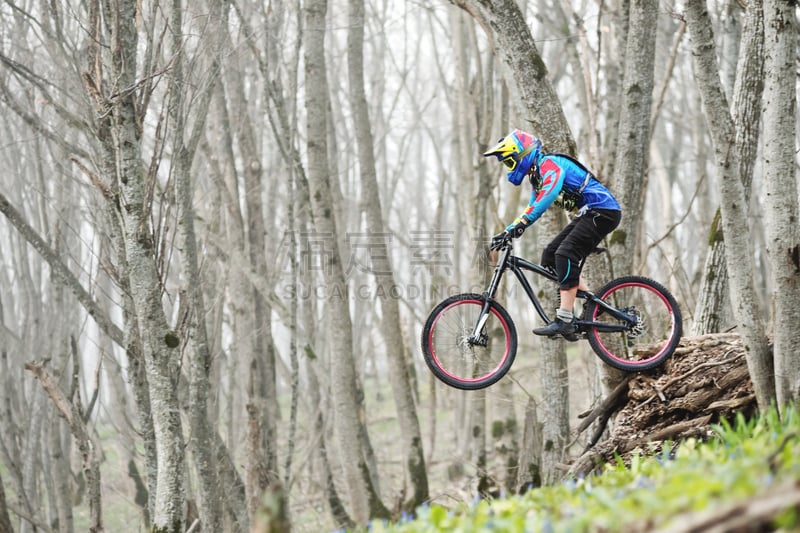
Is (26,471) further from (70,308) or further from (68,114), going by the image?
(68,114)

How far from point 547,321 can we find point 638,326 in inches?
30.8

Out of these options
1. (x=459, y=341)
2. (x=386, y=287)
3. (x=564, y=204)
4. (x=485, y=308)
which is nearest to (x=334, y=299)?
(x=386, y=287)

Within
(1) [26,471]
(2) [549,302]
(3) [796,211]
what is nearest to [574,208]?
(3) [796,211]

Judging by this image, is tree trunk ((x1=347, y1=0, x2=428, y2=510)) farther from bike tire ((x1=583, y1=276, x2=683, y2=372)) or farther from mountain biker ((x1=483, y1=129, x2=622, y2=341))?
mountain biker ((x1=483, y1=129, x2=622, y2=341))

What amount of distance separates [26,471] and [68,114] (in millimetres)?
7323

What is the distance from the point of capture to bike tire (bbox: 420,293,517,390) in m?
6.30

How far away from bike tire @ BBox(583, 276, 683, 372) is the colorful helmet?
131 cm

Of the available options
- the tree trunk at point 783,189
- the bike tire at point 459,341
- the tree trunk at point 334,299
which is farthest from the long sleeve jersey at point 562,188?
the tree trunk at point 334,299

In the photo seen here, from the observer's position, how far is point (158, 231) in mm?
7309

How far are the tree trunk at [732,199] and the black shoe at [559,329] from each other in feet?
4.08

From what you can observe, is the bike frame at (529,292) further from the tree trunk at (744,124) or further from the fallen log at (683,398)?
the tree trunk at (744,124)

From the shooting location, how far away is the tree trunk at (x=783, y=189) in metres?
5.41

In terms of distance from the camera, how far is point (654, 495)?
9.77 ft

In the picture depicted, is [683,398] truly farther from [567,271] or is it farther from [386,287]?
[386,287]
